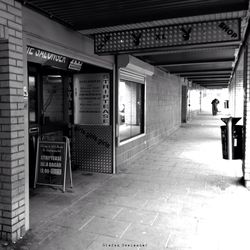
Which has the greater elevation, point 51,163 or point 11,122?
point 11,122

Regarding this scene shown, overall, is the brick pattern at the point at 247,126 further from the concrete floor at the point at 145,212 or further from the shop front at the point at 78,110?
the shop front at the point at 78,110

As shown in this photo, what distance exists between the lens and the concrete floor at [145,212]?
3004 millimetres

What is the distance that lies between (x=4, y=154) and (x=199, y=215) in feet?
8.13

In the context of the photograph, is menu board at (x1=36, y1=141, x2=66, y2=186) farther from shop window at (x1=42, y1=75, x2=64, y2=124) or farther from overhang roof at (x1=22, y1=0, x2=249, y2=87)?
overhang roof at (x1=22, y1=0, x2=249, y2=87)

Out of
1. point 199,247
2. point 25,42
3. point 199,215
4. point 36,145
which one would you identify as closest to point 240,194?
point 199,215

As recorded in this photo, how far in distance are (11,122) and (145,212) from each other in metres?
2.06

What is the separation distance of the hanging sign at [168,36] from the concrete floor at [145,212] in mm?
2205

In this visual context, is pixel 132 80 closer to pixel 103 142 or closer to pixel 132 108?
pixel 132 108

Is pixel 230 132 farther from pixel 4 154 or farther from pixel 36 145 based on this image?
pixel 4 154

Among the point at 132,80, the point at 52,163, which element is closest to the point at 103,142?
the point at 52,163

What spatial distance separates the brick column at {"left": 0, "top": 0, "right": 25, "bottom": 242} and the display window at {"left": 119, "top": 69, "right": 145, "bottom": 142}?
3.62 m

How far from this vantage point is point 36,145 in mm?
4984

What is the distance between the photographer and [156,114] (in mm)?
9352

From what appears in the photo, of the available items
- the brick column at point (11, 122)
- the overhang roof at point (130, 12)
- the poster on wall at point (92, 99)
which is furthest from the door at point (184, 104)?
the brick column at point (11, 122)
